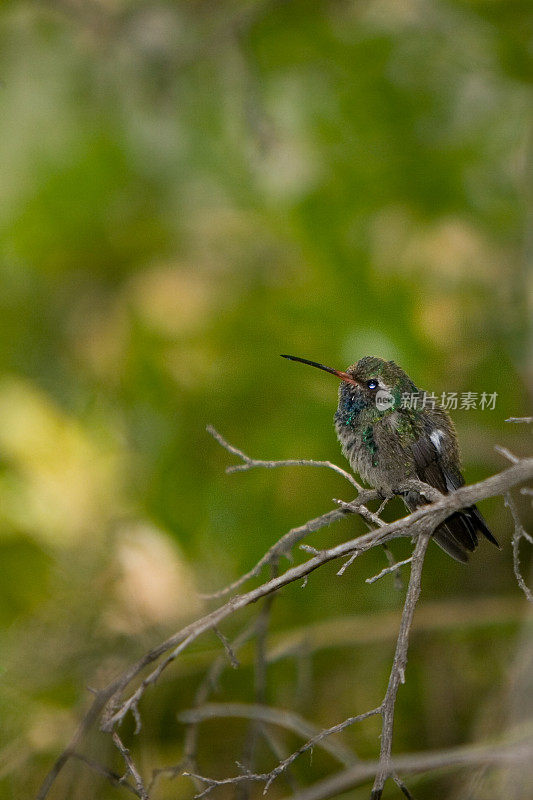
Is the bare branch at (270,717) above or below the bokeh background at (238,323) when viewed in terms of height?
below

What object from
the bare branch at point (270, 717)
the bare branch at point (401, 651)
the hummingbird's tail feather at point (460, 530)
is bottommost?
the bare branch at point (270, 717)

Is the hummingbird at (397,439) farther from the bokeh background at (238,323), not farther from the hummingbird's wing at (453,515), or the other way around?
the bokeh background at (238,323)

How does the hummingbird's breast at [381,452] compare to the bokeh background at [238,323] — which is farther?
the bokeh background at [238,323]

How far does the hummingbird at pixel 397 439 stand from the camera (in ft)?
4.67

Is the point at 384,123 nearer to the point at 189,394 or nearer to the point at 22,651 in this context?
the point at 189,394

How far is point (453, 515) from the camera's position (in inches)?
56.1

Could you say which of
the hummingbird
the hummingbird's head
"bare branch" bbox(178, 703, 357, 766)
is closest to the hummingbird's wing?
the hummingbird

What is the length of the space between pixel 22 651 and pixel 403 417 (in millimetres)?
2094

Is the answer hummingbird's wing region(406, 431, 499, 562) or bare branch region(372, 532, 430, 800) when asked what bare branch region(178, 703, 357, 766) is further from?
hummingbird's wing region(406, 431, 499, 562)

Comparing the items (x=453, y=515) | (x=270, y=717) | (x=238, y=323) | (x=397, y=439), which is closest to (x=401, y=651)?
(x=453, y=515)

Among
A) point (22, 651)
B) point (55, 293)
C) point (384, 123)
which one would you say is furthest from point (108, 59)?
point (22, 651)

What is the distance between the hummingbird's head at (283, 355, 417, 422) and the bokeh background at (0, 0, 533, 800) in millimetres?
323

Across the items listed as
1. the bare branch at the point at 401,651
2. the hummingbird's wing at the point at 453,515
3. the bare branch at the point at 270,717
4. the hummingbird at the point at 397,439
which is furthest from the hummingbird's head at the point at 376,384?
the bare branch at the point at 270,717

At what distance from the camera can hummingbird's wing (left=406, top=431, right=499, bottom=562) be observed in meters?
1.46
